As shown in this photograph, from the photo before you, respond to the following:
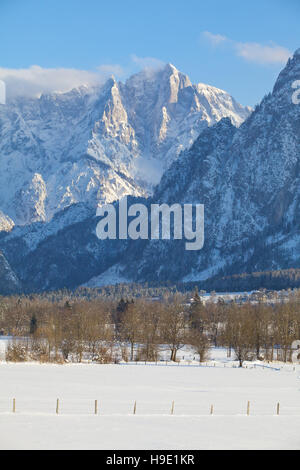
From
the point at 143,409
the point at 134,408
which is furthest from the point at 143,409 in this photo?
the point at 134,408

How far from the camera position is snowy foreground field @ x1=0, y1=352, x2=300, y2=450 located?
49.2 metres

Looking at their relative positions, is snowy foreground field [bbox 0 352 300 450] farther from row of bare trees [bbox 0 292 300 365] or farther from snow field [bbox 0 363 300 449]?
row of bare trees [bbox 0 292 300 365]

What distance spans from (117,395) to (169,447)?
3079 cm

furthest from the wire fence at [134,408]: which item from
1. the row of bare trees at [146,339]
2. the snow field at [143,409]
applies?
the row of bare trees at [146,339]

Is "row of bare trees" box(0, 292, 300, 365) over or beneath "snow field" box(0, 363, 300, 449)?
over

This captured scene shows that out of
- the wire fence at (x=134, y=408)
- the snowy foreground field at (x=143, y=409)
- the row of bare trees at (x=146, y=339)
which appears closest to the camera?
the snowy foreground field at (x=143, y=409)

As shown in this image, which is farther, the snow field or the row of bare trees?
the row of bare trees

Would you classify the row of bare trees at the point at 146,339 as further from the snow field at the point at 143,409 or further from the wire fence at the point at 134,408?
the wire fence at the point at 134,408

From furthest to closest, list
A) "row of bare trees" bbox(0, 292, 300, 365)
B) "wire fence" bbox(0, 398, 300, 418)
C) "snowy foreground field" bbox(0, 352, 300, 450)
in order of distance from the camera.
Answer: "row of bare trees" bbox(0, 292, 300, 365) → "wire fence" bbox(0, 398, 300, 418) → "snowy foreground field" bbox(0, 352, 300, 450)

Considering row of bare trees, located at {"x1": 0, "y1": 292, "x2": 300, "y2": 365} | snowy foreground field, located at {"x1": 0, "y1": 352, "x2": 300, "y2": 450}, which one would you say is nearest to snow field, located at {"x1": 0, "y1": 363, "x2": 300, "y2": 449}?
snowy foreground field, located at {"x1": 0, "y1": 352, "x2": 300, "y2": 450}

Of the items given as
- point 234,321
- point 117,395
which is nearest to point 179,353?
point 234,321

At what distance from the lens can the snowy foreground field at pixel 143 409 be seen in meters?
49.2

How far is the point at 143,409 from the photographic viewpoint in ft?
214

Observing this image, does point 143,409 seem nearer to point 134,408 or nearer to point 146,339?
point 134,408
